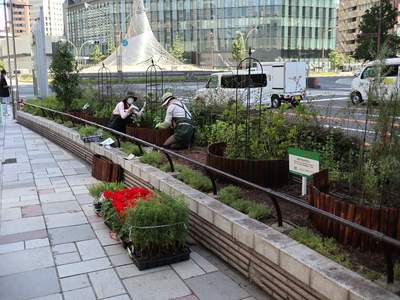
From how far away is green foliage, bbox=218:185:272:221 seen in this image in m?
4.41

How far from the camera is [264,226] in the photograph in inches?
160

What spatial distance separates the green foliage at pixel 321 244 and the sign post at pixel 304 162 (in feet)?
2.07

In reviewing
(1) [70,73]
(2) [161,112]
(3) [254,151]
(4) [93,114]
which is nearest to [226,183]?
(3) [254,151]

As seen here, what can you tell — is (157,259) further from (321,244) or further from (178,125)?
(178,125)

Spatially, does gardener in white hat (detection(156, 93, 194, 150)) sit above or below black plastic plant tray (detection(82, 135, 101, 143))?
above

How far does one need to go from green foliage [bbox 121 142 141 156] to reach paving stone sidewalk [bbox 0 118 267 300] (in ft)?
3.39

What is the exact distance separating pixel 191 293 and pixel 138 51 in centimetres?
6310

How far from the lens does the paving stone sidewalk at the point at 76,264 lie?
4.00 metres

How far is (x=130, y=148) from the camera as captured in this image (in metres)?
8.08

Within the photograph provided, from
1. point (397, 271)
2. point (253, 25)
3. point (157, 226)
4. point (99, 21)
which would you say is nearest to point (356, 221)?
point (397, 271)

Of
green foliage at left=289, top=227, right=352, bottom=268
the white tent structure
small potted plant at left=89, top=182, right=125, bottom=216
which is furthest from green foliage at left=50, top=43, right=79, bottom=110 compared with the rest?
the white tent structure

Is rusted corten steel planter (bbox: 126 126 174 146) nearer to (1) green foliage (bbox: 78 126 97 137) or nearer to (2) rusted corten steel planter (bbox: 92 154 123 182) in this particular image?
(2) rusted corten steel planter (bbox: 92 154 123 182)

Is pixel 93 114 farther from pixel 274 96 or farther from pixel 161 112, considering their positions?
pixel 274 96

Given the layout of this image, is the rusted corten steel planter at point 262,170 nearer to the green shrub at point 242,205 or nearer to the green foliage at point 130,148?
the green shrub at point 242,205
